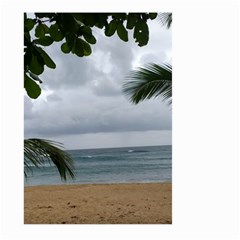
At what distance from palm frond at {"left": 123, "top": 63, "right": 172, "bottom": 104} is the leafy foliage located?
1.47m

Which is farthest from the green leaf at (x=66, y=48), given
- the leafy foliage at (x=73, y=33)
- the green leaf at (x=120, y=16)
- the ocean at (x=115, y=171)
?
the ocean at (x=115, y=171)

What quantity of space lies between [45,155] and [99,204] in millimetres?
2345

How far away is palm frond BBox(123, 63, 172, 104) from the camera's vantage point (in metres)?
2.28

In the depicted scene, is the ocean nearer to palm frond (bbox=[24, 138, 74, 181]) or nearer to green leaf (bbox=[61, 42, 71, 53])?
palm frond (bbox=[24, 138, 74, 181])

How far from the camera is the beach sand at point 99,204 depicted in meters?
3.24

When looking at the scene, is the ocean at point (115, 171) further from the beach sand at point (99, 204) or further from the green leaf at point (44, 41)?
the green leaf at point (44, 41)
